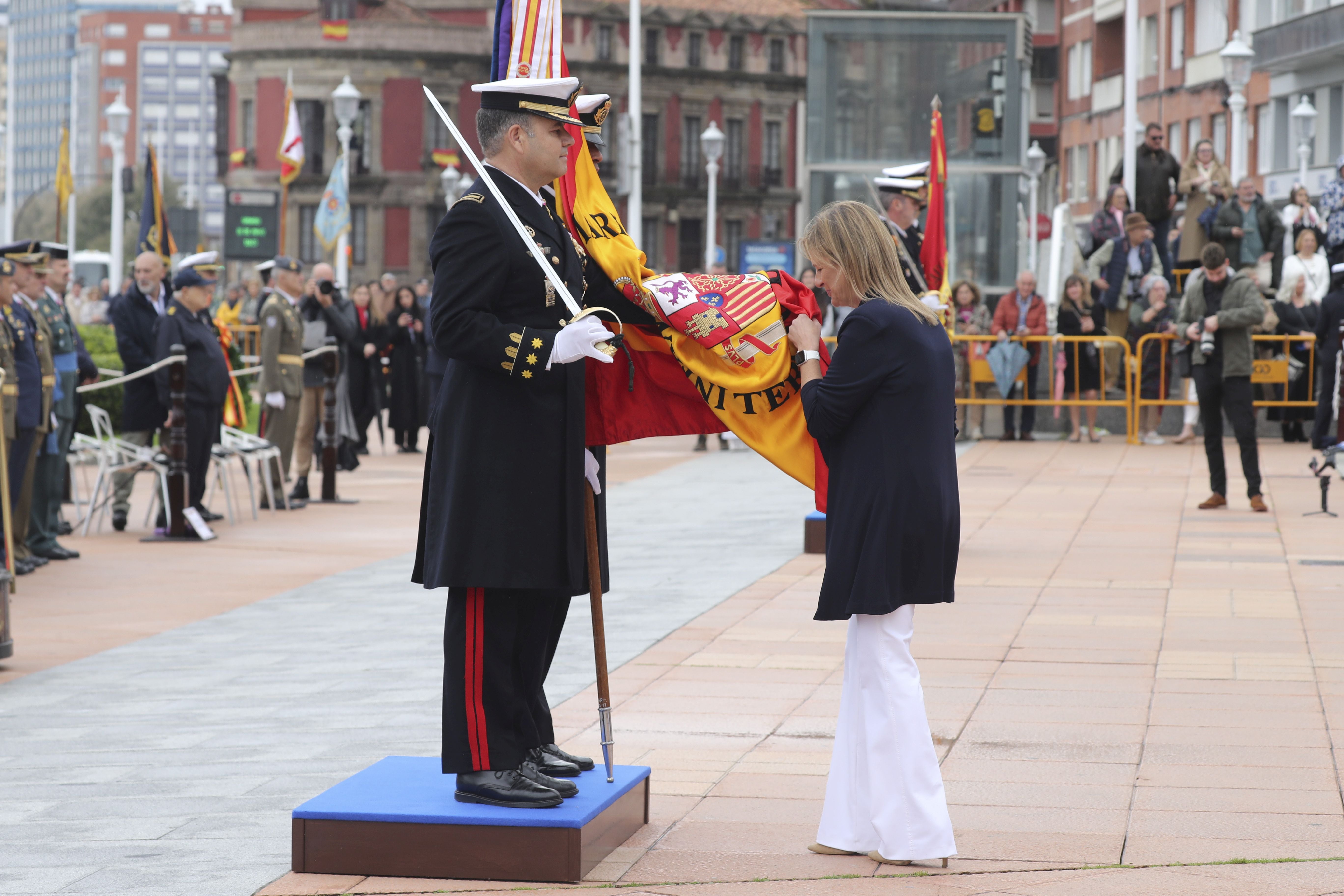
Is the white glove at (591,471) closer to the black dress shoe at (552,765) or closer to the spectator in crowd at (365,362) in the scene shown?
the black dress shoe at (552,765)

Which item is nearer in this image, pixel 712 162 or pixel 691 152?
pixel 712 162

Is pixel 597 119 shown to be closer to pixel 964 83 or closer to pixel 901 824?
pixel 901 824

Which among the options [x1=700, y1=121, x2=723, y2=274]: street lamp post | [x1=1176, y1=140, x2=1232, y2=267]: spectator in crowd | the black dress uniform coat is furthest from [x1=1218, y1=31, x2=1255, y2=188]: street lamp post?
the black dress uniform coat

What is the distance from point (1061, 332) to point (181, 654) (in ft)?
47.5

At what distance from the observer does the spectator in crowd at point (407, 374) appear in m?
22.3

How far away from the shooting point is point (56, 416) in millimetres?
12781

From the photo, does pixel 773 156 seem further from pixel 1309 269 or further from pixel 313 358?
pixel 313 358

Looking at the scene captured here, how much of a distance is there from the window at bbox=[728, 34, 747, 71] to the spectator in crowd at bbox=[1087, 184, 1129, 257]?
5820 centimetres

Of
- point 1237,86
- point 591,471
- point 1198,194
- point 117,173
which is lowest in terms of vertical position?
point 591,471

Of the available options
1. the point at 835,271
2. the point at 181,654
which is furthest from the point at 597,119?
the point at 181,654

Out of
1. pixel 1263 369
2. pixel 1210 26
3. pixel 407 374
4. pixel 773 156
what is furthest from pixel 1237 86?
pixel 773 156

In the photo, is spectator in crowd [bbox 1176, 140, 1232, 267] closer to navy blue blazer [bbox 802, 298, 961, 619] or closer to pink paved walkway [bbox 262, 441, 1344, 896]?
pink paved walkway [bbox 262, 441, 1344, 896]

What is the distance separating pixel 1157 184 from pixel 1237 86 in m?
5.84

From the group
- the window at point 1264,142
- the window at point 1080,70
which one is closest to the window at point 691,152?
the window at point 1080,70
